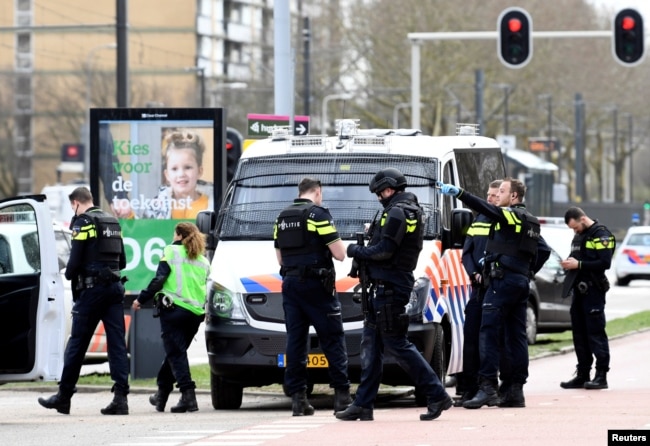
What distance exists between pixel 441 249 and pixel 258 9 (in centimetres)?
9817

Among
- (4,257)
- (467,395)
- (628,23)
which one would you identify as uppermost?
(628,23)

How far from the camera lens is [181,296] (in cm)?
1427

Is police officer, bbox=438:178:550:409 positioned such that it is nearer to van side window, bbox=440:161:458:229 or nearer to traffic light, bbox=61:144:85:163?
van side window, bbox=440:161:458:229

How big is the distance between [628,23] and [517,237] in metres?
15.5

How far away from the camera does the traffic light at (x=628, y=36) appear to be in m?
28.1

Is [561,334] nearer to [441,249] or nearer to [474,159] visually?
[474,159]

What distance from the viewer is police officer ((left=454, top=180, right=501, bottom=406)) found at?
45.4ft

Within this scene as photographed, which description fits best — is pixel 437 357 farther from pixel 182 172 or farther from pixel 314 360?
pixel 182 172

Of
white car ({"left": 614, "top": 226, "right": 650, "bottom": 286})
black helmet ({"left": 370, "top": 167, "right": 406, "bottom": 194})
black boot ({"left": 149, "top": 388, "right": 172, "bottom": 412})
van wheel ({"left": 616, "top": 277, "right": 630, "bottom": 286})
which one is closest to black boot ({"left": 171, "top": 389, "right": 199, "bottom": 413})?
black boot ({"left": 149, "top": 388, "right": 172, "bottom": 412})

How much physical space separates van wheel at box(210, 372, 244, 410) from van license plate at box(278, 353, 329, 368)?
0.82 metres

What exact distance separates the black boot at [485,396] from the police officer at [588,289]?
2659 millimetres

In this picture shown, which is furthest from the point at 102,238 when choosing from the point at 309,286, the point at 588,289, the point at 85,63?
the point at 85,63

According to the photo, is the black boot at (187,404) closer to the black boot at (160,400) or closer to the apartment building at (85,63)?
the black boot at (160,400)

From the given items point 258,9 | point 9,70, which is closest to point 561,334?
point 9,70
